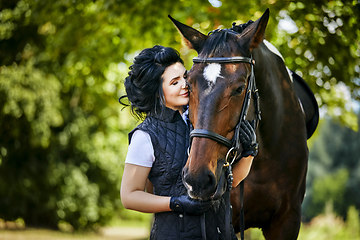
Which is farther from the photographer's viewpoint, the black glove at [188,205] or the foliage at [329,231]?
the foliage at [329,231]

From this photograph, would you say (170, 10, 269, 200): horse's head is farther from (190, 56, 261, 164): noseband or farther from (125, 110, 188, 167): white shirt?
(125, 110, 188, 167): white shirt

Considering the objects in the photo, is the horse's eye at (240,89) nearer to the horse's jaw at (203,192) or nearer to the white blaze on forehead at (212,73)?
the white blaze on forehead at (212,73)

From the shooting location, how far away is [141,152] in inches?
66.8

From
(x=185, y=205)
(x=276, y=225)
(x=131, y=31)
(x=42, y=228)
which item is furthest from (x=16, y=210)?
(x=185, y=205)

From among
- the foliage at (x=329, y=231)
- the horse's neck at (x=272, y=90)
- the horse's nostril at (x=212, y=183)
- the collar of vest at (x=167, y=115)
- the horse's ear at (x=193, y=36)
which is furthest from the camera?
the foliage at (x=329, y=231)

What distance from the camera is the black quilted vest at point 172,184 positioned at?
5.41 ft

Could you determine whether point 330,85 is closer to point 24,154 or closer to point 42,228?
point 24,154

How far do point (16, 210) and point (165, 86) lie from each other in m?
9.98

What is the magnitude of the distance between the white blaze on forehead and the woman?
0.64 ft

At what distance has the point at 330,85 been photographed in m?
4.85

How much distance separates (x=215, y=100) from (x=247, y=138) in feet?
1.01

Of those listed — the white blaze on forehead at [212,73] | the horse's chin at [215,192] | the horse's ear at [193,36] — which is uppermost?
the horse's ear at [193,36]

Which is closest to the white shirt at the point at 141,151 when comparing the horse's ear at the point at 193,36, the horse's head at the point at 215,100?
the horse's head at the point at 215,100

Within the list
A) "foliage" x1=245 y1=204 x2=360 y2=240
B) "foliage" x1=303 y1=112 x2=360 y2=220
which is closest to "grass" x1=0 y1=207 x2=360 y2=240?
"foliage" x1=245 y1=204 x2=360 y2=240
